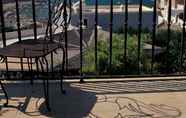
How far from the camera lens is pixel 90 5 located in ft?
102

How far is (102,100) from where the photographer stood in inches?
114

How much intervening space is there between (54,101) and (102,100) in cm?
38

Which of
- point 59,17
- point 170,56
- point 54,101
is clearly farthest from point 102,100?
point 170,56

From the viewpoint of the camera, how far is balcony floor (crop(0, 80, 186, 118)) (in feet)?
8.67

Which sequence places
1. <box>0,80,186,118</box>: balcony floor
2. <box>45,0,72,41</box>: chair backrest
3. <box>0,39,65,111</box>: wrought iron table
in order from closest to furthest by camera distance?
1. <box>0,39,65,111</box>: wrought iron table
2. <box>0,80,186,118</box>: balcony floor
3. <box>45,0,72,41</box>: chair backrest

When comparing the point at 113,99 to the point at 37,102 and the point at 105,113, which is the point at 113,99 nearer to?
the point at 105,113

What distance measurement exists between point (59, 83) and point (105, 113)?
29.3 inches

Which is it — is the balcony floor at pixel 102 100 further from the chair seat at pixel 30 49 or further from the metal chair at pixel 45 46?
the chair seat at pixel 30 49

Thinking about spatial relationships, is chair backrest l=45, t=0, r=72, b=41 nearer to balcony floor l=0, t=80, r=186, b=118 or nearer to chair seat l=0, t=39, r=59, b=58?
chair seat l=0, t=39, r=59, b=58

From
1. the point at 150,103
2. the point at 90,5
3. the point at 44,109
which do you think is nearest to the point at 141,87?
the point at 150,103

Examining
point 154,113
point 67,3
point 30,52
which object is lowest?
point 154,113

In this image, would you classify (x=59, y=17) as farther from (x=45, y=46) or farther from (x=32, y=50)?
(x=32, y=50)

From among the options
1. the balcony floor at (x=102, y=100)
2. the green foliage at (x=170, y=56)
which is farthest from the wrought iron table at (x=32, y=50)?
the green foliage at (x=170, y=56)

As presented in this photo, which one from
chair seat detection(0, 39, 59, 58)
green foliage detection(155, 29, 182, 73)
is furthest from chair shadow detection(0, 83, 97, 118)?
green foliage detection(155, 29, 182, 73)
